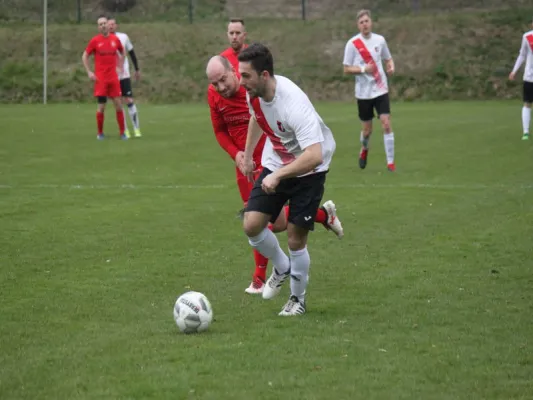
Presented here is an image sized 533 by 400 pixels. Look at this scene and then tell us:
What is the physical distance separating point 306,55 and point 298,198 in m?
28.9

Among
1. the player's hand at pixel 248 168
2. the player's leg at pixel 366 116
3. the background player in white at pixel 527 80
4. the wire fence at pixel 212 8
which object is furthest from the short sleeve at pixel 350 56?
the wire fence at pixel 212 8

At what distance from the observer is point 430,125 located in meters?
23.0

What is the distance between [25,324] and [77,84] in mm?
28221

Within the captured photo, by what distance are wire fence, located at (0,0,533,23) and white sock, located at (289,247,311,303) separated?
105 ft

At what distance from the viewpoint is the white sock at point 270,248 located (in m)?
7.23

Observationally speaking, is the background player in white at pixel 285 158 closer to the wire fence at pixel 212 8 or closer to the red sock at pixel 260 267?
the red sock at pixel 260 267

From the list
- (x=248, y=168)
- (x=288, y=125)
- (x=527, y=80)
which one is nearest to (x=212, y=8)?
(x=527, y=80)

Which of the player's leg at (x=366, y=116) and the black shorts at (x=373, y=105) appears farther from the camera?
the player's leg at (x=366, y=116)

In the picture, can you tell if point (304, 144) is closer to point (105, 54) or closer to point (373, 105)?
point (373, 105)

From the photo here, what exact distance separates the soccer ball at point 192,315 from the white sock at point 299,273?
30.3 inches

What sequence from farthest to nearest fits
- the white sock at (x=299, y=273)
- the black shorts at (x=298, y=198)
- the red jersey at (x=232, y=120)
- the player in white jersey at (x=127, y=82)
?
the player in white jersey at (x=127, y=82)
the red jersey at (x=232, y=120)
the white sock at (x=299, y=273)
the black shorts at (x=298, y=198)

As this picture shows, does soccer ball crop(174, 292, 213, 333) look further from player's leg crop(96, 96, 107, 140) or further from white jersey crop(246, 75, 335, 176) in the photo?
player's leg crop(96, 96, 107, 140)

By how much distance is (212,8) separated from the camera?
4128 centimetres

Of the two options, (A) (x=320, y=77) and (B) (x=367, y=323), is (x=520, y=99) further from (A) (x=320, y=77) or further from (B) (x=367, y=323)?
(B) (x=367, y=323)
